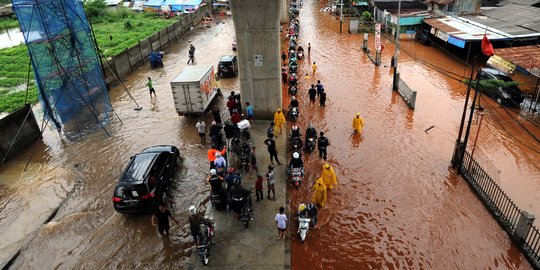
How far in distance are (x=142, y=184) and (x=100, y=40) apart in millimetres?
31007

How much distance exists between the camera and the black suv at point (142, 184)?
10.7m

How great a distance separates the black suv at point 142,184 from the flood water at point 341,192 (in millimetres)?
707

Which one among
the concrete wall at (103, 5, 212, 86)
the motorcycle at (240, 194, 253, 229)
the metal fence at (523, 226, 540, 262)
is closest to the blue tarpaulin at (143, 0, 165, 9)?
the concrete wall at (103, 5, 212, 86)

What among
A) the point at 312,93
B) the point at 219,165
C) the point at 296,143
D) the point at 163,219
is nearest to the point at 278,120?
the point at 296,143

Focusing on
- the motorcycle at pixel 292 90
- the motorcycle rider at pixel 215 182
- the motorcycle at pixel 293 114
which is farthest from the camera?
the motorcycle at pixel 292 90

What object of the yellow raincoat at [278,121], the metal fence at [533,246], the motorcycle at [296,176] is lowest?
the metal fence at [533,246]

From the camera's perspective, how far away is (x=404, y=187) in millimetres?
12375

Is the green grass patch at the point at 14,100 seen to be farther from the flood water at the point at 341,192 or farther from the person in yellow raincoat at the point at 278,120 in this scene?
the person in yellow raincoat at the point at 278,120

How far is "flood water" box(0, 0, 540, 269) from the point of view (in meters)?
9.73

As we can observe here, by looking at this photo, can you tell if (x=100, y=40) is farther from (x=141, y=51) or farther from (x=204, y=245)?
(x=204, y=245)

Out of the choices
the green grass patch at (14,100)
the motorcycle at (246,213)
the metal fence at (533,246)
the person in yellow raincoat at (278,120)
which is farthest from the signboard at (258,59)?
the green grass patch at (14,100)

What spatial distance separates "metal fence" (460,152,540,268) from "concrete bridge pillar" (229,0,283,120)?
360 inches

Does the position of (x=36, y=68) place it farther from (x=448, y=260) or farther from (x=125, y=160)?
(x=448, y=260)

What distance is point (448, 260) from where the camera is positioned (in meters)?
9.26
